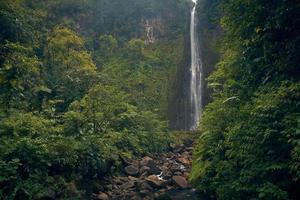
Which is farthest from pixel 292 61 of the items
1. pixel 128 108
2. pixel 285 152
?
pixel 128 108

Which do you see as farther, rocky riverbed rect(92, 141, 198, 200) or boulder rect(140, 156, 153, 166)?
boulder rect(140, 156, 153, 166)

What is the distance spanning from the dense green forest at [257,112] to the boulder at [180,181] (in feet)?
3.18

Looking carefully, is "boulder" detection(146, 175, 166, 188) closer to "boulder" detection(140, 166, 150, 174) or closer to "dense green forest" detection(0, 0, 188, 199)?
"boulder" detection(140, 166, 150, 174)

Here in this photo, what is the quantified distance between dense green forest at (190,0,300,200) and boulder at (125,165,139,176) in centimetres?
300

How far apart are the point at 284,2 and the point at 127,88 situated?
62.3ft

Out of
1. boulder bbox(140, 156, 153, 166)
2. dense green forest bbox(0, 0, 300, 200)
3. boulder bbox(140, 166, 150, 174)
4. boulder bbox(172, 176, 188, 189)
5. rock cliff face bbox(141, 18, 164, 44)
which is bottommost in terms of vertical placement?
boulder bbox(172, 176, 188, 189)

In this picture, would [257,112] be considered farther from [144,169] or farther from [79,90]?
[79,90]

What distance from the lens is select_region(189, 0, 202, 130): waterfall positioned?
30203 mm

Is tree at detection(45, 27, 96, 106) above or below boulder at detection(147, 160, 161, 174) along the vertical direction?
above

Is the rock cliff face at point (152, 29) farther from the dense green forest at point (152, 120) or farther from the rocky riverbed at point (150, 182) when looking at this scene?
the rocky riverbed at point (150, 182)

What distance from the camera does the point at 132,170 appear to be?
15797mm

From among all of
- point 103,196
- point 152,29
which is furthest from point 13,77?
point 152,29

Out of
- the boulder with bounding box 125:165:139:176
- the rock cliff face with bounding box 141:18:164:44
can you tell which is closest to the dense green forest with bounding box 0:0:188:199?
the rock cliff face with bounding box 141:18:164:44

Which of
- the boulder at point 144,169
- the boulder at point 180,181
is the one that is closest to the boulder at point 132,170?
the boulder at point 144,169
